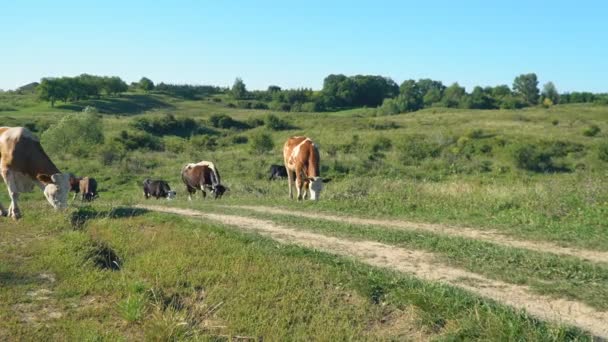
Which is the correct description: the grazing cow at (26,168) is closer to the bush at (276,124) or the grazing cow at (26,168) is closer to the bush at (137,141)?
the bush at (137,141)

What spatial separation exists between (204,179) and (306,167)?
20.1ft

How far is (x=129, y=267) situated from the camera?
8336 millimetres

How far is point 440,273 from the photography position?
8438mm

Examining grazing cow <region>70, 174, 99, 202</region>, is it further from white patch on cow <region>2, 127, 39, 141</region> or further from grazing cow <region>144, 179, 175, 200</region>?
white patch on cow <region>2, 127, 39, 141</region>

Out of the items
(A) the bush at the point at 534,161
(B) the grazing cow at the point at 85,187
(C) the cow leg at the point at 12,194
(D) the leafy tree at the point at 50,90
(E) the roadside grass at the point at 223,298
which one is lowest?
(A) the bush at the point at 534,161

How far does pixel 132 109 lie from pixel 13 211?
8548 centimetres

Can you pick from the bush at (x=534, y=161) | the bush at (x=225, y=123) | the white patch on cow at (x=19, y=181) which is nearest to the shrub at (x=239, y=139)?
the bush at (x=225, y=123)

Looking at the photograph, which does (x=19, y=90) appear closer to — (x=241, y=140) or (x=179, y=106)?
(x=179, y=106)

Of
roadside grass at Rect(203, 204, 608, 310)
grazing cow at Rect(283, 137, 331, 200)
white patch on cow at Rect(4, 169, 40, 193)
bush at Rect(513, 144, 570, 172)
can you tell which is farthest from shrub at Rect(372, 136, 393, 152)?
white patch on cow at Rect(4, 169, 40, 193)

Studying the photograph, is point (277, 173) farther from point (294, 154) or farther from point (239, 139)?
point (239, 139)

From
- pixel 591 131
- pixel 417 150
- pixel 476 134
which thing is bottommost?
pixel 417 150

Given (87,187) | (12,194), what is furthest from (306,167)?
(87,187)

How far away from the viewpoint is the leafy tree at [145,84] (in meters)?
130

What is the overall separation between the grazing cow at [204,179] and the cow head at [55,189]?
1073 cm
